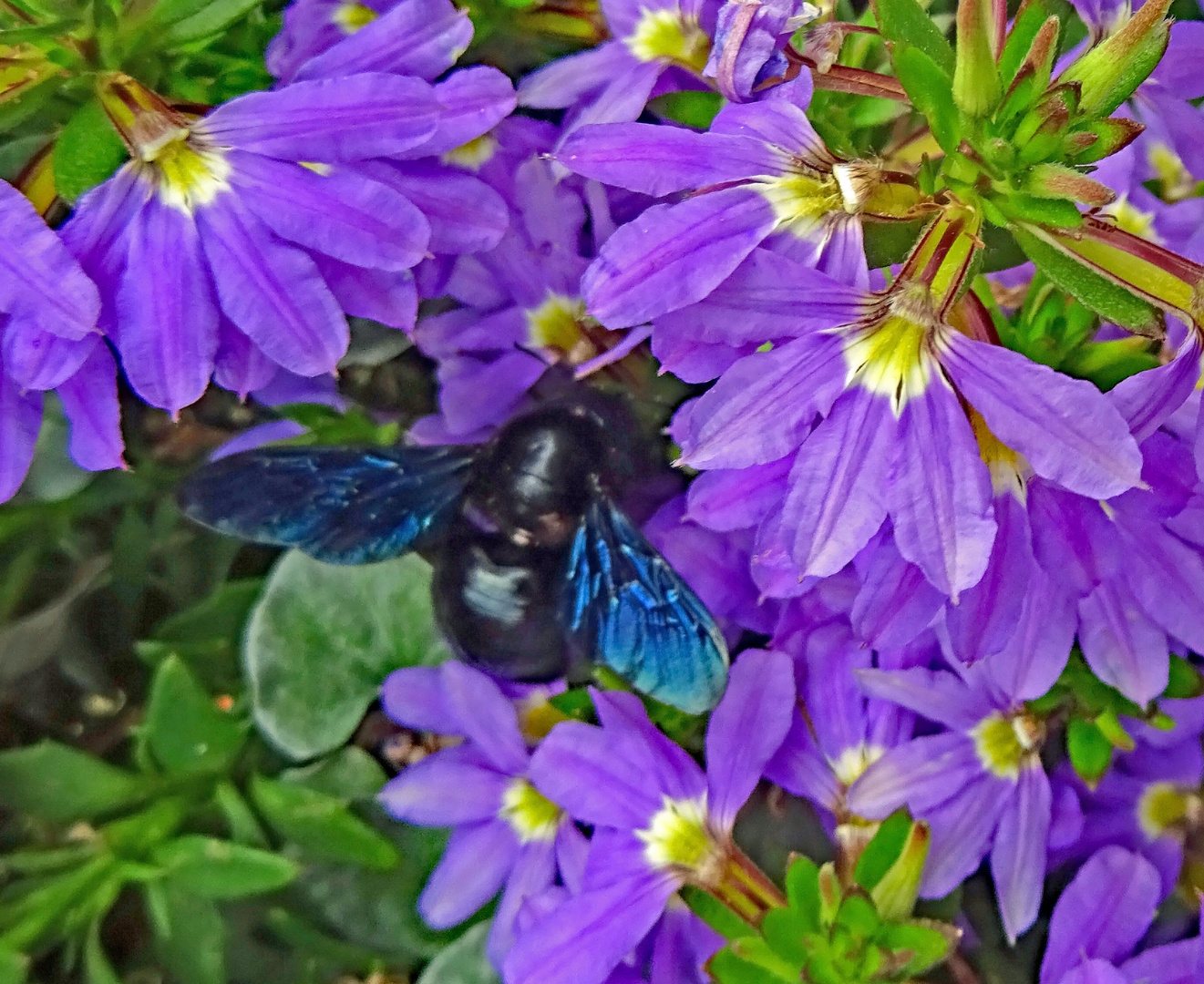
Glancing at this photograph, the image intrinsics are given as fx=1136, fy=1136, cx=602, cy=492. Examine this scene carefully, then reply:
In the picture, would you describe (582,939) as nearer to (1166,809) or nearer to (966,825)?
(966,825)

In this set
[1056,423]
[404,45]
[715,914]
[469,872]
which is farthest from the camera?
[469,872]

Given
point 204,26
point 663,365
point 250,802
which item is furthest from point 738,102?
point 250,802

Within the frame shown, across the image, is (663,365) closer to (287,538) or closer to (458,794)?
(287,538)

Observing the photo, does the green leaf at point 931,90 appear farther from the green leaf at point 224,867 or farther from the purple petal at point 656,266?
the green leaf at point 224,867

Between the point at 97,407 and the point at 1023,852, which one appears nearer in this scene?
the point at 97,407

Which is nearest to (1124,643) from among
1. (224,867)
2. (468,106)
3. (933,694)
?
(933,694)

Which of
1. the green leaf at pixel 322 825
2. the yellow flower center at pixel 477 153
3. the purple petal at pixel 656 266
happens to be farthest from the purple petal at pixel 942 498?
the green leaf at pixel 322 825
